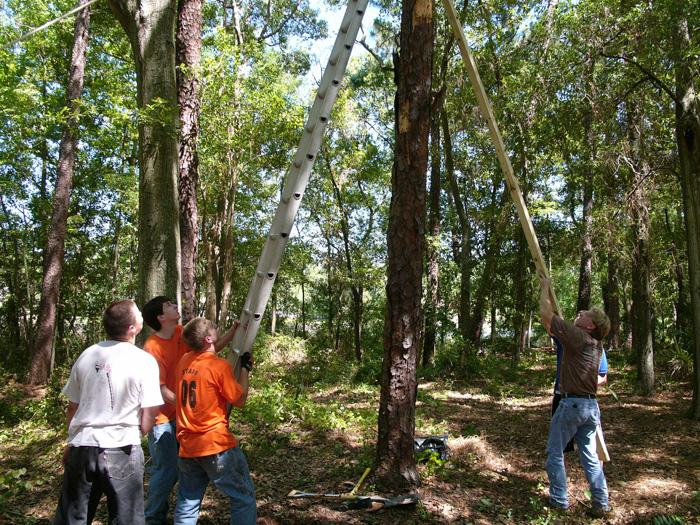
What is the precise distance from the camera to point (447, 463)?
543 centimetres

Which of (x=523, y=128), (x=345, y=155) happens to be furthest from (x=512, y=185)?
(x=345, y=155)

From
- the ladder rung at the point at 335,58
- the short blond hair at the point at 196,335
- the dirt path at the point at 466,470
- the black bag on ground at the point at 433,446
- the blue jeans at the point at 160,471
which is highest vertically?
the ladder rung at the point at 335,58

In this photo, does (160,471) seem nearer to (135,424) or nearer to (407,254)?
(135,424)

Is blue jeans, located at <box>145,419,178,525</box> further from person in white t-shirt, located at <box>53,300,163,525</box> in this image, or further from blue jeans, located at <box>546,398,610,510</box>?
blue jeans, located at <box>546,398,610,510</box>

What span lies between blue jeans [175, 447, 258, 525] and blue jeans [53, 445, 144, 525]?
0.32 meters

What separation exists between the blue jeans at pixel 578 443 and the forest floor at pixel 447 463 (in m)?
0.21

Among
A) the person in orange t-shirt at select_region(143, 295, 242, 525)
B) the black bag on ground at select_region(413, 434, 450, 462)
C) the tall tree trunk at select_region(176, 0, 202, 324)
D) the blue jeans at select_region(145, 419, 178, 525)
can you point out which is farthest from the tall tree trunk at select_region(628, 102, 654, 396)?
the blue jeans at select_region(145, 419, 178, 525)

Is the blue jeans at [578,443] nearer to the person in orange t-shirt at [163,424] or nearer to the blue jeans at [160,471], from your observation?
the person in orange t-shirt at [163,424]

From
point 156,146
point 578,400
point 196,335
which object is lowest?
point 578,400

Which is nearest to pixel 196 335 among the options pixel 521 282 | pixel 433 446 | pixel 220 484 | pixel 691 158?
pixel 220 484

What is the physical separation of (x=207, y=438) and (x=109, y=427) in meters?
0.58

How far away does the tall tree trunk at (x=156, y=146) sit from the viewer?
522cm

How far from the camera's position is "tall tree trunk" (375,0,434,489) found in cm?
443

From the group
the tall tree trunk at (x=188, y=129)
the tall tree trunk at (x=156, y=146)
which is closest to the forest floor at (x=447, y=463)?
the tall tree trunk at (x=156, y=146)
